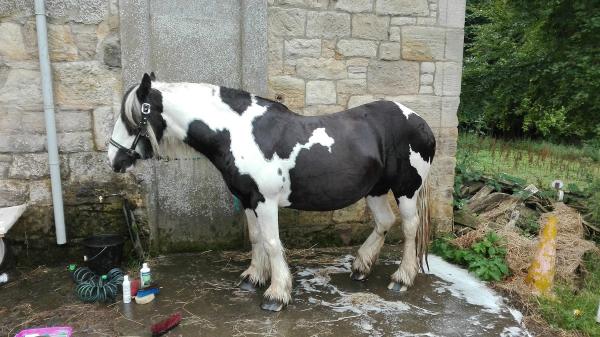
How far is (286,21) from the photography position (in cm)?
438

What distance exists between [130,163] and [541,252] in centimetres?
347

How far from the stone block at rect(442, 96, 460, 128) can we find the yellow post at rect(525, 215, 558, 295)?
1573mm

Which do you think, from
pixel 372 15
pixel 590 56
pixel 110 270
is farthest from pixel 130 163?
pixel 590 56

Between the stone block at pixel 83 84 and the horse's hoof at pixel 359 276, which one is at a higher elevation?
the stone block at pixel 83 84

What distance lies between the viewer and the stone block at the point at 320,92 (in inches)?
179

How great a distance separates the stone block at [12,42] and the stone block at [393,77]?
3.28 metres

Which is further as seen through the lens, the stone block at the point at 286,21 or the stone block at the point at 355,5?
the stone block at the point at 355,5

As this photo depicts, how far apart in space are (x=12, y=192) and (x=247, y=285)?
7.75 feet

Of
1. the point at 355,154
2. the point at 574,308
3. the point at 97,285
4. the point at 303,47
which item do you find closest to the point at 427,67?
the point at 303,47

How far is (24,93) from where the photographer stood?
392cm

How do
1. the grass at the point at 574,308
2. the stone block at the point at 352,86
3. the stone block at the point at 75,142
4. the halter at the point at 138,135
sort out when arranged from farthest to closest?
1. the stone block at the point at 352,86
2. the stone block at the point at 75,142
3. the grass at the point at 574,308
4. the halter at the point at 138,135

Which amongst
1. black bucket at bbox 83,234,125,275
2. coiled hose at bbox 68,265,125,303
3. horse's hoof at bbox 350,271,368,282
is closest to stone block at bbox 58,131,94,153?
black bucket at bbox 83,234,125,275

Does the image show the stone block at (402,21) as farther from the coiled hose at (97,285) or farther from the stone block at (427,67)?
the coiled hose at (97,285)

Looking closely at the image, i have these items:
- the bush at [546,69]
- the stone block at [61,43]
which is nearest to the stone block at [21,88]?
the stone block at [61,43]
